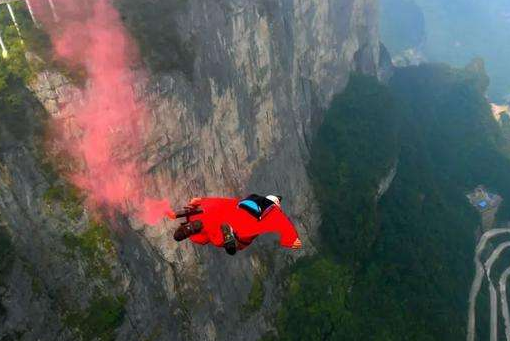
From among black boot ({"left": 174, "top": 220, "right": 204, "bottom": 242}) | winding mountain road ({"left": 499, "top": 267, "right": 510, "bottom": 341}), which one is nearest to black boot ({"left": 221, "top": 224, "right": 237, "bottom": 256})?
black boot ({"left": 174, "top": 220, "right": 204, "bottom": 242})

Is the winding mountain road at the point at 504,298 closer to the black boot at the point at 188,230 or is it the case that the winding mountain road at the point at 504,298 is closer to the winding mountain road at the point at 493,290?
the winding mountain road at the point at 493,290

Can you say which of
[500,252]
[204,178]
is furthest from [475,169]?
[204,178]

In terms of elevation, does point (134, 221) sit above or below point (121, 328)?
above

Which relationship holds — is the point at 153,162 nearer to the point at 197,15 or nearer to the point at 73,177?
the point at 73,177

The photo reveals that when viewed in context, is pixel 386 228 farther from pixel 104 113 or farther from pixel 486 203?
pixel 104 113

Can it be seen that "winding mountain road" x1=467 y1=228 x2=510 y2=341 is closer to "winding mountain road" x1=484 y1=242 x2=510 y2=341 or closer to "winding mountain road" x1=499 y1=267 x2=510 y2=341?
"winding mountain road" x1=484 y1=242 x2=510 y2=341

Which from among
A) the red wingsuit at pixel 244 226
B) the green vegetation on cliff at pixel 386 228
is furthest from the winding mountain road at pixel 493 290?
Answer: the red wingsuit at pixel 244 226

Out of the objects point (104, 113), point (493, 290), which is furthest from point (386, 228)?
point (104, 113)
